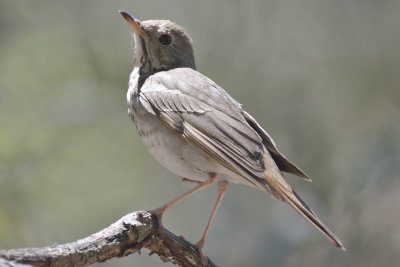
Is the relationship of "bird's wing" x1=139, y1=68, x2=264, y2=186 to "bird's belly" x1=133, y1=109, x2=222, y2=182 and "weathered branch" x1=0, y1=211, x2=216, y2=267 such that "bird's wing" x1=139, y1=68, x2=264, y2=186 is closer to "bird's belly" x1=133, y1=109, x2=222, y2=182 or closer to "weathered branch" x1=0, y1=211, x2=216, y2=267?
"bird's belly" x1=133, y1=109, x2=222, y2=182

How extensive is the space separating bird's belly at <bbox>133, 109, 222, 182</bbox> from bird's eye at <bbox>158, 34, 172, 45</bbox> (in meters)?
0.98

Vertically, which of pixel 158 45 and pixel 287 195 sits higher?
pixel 158 45

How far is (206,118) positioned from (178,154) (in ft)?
1.31

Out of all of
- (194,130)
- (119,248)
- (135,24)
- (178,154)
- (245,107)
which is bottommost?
(245,107)

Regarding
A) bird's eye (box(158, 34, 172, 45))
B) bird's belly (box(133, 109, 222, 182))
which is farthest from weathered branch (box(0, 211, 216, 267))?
bird's eye (box(158, 34, 172, 45))

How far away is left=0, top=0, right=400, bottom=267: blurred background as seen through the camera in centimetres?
805

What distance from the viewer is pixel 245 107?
902 centimetres

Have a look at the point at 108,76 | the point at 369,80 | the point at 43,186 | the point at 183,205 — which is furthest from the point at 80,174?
the point at 369,80

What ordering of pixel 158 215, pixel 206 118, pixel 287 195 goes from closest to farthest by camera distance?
pixel 158 215 < pixel 287 195 < pixel 206 118

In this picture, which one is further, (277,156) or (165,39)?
(165,39)

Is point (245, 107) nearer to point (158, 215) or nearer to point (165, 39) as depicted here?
point (165, 39)

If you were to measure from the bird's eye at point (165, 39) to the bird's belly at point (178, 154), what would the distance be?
98 cm

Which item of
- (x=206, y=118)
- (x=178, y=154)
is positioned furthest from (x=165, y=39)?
(x=178, y=154)

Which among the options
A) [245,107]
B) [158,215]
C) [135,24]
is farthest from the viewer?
[245,107]
